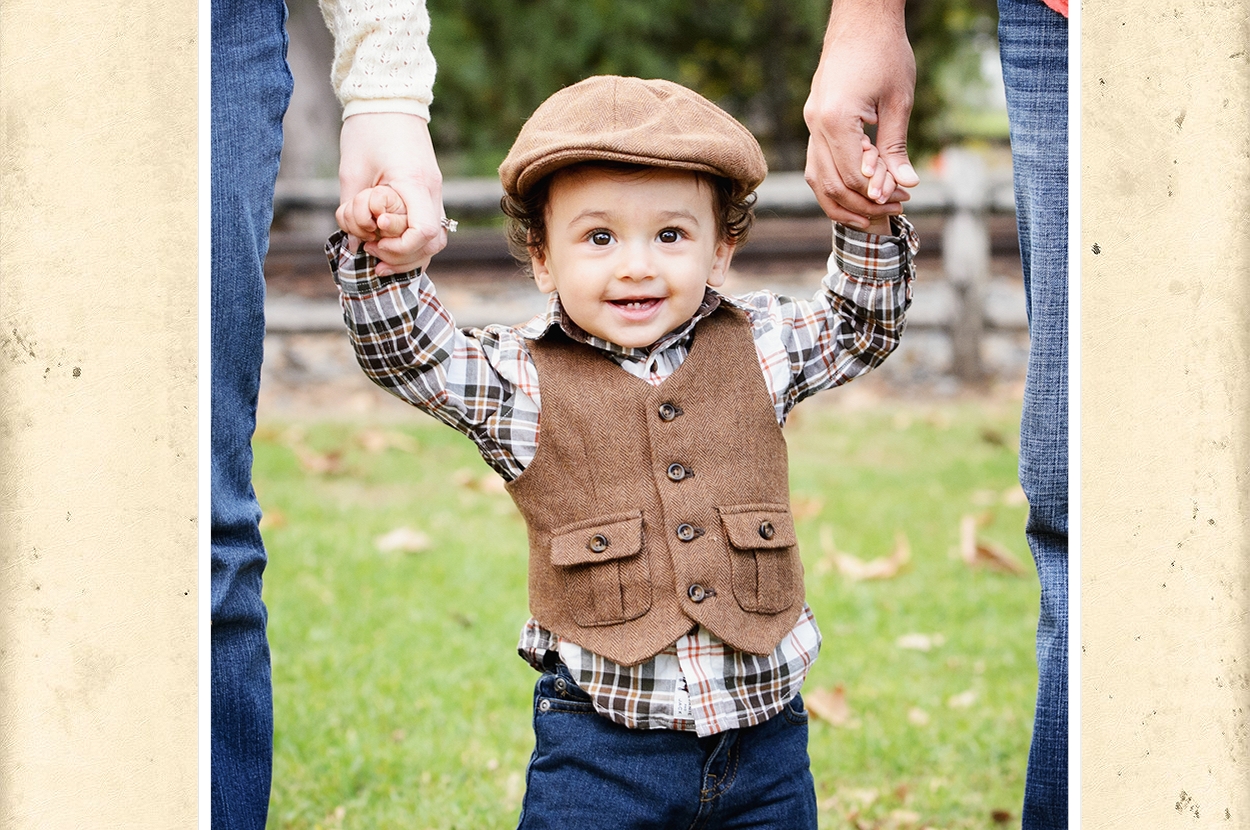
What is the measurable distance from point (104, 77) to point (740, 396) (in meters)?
0.95

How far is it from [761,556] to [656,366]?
32cm

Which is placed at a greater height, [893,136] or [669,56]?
[669,56]

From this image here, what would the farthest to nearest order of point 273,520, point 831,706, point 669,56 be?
point 669,56
point 273,520
point 831,706

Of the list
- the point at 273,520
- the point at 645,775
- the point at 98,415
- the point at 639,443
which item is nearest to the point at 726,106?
the point at 273,520

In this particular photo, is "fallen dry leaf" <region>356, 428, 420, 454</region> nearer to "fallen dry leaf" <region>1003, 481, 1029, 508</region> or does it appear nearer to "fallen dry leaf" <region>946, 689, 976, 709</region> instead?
"fallen dry leaf" <region>1003, 481, 1029, 508</region>

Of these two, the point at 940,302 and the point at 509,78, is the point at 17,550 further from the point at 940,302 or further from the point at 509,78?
the point at 509,78

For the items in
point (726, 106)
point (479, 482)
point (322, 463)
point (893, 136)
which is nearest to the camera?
point (893, 136)

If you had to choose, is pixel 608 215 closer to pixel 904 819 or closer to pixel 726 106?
pixel 904 819

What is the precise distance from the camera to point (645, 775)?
1967mm

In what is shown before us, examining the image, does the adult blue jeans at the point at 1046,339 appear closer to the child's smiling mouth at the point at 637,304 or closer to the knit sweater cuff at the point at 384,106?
the child's smiling mouth at the point at 637,304

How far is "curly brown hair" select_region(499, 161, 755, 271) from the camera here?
6.58 ft

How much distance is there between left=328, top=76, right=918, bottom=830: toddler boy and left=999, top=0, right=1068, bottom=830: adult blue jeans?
0.20m

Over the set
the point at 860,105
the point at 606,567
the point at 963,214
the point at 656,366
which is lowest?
the point at 606,567

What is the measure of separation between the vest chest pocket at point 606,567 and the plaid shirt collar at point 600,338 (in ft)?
0.80
